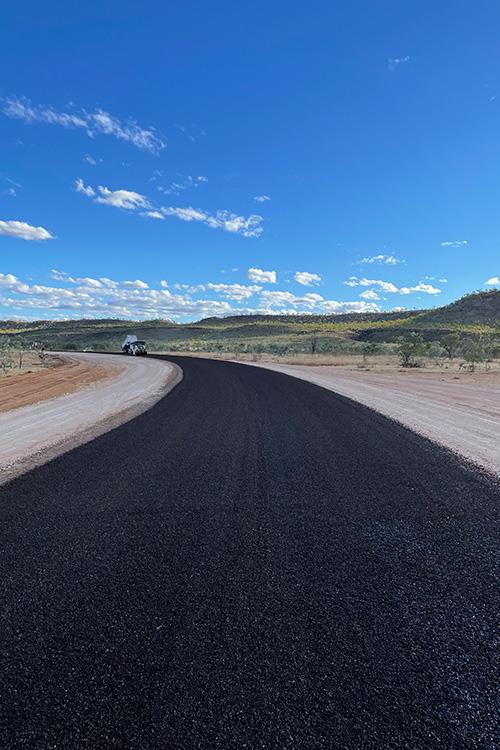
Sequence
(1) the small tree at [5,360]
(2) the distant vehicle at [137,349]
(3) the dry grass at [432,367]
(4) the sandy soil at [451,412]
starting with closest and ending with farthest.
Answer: (4) the sandy soil at [451,412], (3) the dry grass at [432,367], (1) the small tree at [5,360], (2) the distant vehicle at [137,349]

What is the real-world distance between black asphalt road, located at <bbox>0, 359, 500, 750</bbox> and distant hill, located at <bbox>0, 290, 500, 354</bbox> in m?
49.9

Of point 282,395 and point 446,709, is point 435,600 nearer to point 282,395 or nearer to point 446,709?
point 446,709

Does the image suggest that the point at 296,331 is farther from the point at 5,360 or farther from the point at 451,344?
the point at 5,360

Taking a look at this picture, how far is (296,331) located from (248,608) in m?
126

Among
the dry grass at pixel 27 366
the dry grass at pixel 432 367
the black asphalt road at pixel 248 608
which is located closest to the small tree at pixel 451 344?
the dry grass at pixel 432 367

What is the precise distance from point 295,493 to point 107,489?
2303 mm

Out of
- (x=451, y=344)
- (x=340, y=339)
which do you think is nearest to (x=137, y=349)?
(x=451, y=344)

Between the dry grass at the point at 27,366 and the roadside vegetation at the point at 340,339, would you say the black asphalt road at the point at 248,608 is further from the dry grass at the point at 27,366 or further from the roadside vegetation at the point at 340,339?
the roadside vegetation at the point at 340,339

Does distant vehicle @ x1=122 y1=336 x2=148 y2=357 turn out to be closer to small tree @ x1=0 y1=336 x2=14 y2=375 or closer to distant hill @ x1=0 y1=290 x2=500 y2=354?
small tree @ x1=0 y1=336 x2=14 y2=375

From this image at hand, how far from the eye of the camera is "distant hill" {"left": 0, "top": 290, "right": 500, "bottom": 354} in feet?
249

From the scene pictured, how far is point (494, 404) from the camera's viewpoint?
13.4m

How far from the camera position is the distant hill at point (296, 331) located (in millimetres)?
75812

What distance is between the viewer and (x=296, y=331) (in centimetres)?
12725

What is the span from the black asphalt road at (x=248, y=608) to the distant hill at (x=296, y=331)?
→ 49881 mm
